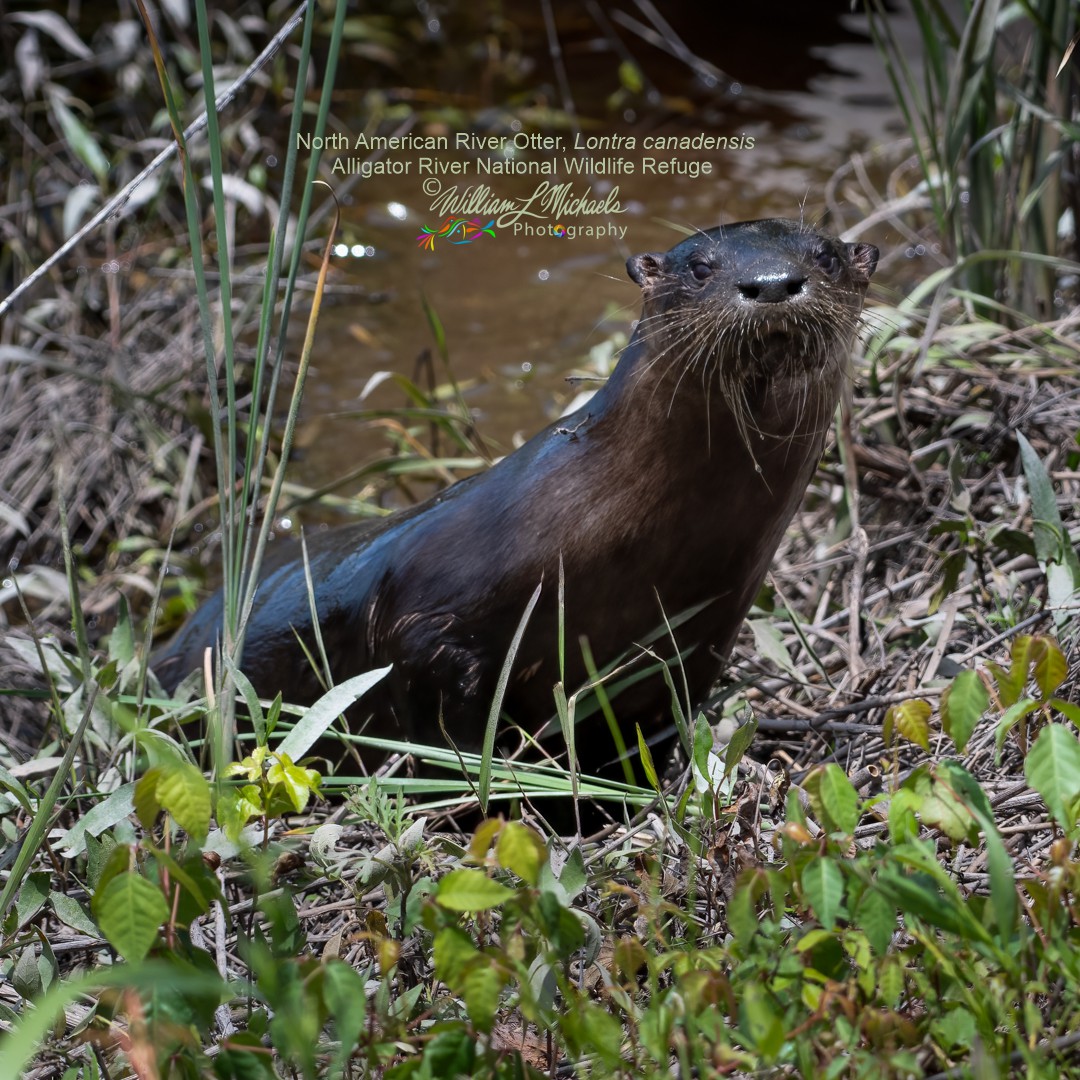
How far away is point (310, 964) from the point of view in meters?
1.33

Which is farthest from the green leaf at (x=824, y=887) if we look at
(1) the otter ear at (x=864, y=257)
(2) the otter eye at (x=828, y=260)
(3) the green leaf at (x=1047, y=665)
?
(1) the otter ear at (x=864, y=257)

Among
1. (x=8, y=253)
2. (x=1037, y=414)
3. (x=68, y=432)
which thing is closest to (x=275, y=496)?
(x=1037, y=414)

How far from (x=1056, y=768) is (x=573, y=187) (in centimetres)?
383

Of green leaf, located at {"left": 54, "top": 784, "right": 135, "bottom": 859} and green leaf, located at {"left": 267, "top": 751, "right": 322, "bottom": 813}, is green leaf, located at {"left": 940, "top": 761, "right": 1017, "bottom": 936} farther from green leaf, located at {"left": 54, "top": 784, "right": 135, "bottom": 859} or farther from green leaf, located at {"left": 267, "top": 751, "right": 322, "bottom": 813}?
green leaf, located at {"left": 54, "top": 784, "right": 135, "bottom": 859}

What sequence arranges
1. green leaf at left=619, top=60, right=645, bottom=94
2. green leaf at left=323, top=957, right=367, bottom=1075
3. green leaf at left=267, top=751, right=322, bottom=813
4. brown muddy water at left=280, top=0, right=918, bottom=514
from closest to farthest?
green leaf at left=323, top=957, right=367, bottom=1075 < green leaf at left=267, top=751, right=322, bottom=813 < brown muddy water at left=280, top=0, right=918, bottom=514 < green leaf at left=619, top=60, right=645, bottom=94

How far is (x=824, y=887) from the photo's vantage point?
4.17ft

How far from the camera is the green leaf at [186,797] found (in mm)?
1359

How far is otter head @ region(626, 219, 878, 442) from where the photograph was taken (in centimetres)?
191

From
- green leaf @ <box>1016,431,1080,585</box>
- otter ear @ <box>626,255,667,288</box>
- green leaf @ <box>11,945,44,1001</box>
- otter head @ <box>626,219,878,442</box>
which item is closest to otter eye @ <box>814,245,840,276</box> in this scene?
otter head @ <box>626,219,878,442</box>

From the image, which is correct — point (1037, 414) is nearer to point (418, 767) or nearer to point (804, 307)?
point (804, 307)

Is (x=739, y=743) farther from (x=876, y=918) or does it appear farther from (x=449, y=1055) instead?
(x=449, y=1055)

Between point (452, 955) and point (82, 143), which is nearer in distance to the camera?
point (452, 955)

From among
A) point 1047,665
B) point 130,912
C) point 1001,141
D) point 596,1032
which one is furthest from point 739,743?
point 1001,141

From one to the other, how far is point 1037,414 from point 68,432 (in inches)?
104
